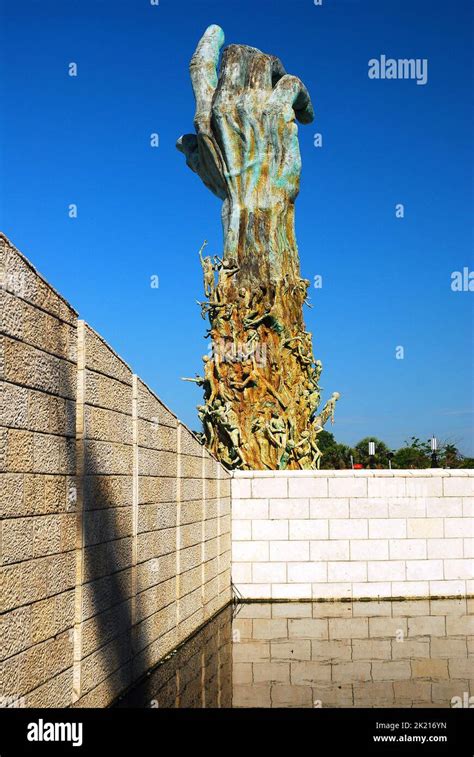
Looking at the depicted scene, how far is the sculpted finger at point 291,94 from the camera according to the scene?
21016mm

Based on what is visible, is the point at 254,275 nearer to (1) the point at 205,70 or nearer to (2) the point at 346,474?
(1) the point at 205,70

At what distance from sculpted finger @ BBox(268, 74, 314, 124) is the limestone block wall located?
10.0m

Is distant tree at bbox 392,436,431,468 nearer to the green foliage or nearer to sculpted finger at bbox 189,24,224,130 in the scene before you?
the green foliage

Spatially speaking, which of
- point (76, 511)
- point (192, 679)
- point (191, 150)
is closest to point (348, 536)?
point (192, 679)

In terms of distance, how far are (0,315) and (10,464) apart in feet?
2.75

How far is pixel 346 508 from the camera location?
1450cm

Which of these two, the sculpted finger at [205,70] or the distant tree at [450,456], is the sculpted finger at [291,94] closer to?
the sculpted finger at [205,70]

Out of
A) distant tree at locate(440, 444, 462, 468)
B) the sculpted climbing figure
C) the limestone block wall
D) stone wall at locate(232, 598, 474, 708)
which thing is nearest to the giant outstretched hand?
the sculpted climbing figure

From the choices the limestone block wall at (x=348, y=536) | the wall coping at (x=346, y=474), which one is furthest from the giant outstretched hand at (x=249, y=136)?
the limestone block wall at (x=348, y=536)

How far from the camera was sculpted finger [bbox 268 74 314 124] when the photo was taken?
2102cm

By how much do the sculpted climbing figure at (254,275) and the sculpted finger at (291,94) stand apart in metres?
0.03

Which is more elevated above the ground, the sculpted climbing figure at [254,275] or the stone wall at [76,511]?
the sculpted climbing figure at [254,275]

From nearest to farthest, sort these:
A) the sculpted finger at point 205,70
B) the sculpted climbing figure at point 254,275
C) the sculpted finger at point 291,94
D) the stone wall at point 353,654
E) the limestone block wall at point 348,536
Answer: the stone wall at point 353,654 < the limestone block wall at point 348,536 < the sculpted climbing figure at point 254,275 < the sculpted finger at point 291,94 < the sculpted finger at point 205,70

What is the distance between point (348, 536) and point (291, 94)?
36.7ft
